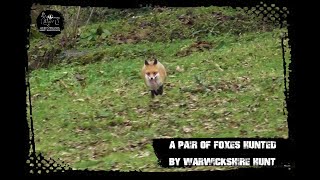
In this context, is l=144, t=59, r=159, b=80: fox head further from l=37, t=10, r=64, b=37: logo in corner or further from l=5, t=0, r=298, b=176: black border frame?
l=37, t=10, r=64, b=37: logo in corner

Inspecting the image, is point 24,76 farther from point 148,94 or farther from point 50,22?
Result: point 148,94

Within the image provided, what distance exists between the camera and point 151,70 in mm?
4910

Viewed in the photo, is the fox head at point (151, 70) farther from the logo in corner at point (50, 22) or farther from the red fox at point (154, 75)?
the logo in corner at point (50, 22)

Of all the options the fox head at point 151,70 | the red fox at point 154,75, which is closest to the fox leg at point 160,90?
the red fox at point 154,75

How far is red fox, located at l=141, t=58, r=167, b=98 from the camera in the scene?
194 inches

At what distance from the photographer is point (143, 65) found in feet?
16.5

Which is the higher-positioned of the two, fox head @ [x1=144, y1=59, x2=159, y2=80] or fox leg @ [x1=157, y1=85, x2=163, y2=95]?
fox head @ [x1=144, y1=59, x2=159, y2=80]

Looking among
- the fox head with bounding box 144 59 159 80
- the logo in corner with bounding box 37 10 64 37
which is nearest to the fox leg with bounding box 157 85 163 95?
the fox head with bounding box 144 59 159 80

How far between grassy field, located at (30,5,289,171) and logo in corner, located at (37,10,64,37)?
21 cm

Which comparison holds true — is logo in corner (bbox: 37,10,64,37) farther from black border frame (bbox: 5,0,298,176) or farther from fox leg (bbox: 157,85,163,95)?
fox leg (bbox: 157,85,163,95)

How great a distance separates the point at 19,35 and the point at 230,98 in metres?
1.75

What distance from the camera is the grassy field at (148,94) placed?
5016 mm

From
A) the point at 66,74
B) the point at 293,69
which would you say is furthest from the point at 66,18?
the point at 293,69

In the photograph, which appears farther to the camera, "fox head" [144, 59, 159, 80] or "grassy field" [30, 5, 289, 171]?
"grassy field" [30, 5, 289, 171]
